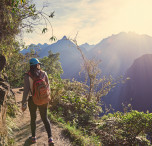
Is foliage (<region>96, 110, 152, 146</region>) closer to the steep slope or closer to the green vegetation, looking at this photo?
the green vegetation

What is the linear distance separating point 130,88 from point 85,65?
82917mm

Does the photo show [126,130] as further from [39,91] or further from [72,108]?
[39,91]

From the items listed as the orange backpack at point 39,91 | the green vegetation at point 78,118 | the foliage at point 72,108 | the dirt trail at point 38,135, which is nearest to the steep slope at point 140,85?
the foliage at point 72,108

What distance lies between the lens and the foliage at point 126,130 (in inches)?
215

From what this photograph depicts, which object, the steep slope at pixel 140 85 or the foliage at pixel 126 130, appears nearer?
the foliage at pixel 126 130

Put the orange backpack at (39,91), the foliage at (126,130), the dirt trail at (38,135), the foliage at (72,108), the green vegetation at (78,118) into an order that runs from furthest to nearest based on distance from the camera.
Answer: the foliage at (72,108), the foliage at (126,130), the green vegetation at (78,118), the dirt trail at (38,135), the orange backpack at (39,91)

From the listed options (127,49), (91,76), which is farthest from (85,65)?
(127,49)

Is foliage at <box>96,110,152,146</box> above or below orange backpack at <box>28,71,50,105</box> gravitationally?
below

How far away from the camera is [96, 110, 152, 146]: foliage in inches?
215

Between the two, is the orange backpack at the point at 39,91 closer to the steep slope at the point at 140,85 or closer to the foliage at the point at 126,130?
the foliage at the point at 126,130

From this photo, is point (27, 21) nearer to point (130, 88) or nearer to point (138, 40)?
point (130, 88)

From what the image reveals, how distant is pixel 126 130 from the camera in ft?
18.9

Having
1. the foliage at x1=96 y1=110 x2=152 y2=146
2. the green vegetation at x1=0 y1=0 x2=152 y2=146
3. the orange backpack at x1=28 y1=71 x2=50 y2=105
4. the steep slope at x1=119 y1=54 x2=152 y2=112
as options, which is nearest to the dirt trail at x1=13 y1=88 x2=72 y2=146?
A: the green vegetation at x1=0 y1=0 x2=152 y2=146

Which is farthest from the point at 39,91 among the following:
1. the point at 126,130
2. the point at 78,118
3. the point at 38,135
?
the point at 126,130
